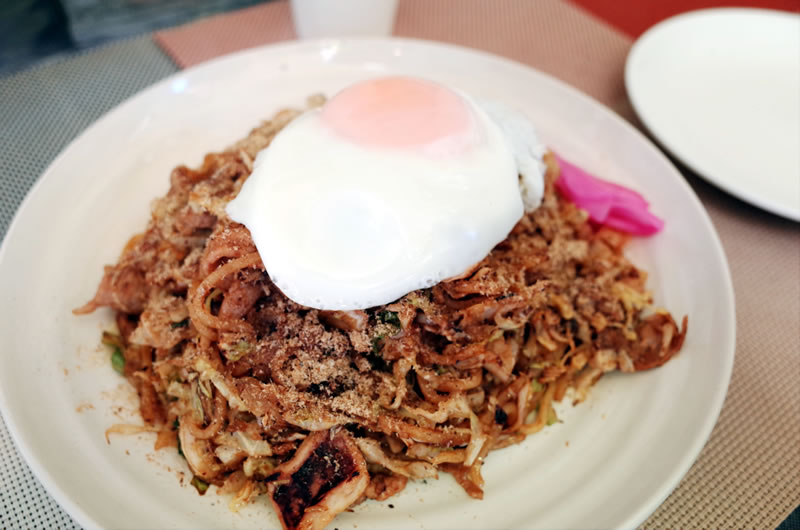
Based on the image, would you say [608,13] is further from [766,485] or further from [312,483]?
[312,483]

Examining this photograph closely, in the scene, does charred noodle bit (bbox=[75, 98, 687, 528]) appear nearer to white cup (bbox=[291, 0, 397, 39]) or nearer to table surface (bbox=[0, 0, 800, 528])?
table surface (bbox=[0, 0, 800, 528])

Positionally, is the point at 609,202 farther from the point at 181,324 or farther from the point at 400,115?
the point at 181,324

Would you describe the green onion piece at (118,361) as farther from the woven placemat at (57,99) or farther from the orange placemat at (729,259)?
the orange placemat at (729,259)

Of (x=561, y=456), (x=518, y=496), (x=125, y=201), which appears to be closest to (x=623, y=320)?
(x=561, y=456)

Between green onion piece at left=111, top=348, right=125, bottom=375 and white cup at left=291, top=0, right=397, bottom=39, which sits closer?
green onion piece at left=111, top=348, right=125, bottom=375

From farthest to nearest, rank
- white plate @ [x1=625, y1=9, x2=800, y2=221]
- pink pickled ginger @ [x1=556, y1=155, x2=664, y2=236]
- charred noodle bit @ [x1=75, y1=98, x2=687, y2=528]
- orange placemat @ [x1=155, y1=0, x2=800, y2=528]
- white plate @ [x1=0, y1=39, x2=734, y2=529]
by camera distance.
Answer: white plate @ [x1=625, y1=9, x2=800, y2=221] → pink pickled ginger @ [x1=556, y1=155, x2=664, y2=236] → orange placemat @ [x1=155, y1=0, x2=800, y2=528] → charred noodle bit @ [x1=75, y1=98, x2=687, y2=528] → white plate @ [x1=0, y1=39, x2=734, y2=529]

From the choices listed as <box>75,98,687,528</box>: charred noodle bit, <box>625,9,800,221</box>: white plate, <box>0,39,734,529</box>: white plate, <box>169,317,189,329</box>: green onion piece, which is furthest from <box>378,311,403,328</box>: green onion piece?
<box>625,9,800,221</box>: white plate

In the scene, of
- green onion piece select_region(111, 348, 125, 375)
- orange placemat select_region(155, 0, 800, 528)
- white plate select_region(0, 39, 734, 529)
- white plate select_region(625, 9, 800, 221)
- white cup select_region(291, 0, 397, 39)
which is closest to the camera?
white plate select_region(0, 39, 734, 529)
